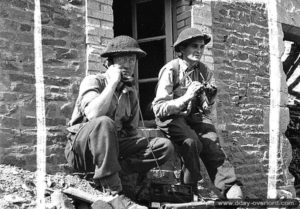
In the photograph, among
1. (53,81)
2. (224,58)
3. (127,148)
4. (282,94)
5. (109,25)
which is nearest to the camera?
(127,148)

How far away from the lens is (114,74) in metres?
4.39

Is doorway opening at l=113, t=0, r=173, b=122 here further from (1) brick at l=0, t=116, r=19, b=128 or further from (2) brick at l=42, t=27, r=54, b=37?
(1) brick at l=0, t=116, r=19, b=128

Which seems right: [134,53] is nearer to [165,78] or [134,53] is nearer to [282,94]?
[165,78]

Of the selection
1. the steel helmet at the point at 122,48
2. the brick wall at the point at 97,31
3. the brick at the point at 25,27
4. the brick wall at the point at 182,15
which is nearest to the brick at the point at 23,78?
the brick at the point at 25,27

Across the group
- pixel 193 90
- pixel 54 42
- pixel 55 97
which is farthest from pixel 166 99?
pixel 54 42

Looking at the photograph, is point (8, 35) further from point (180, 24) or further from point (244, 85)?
point (244, 85)

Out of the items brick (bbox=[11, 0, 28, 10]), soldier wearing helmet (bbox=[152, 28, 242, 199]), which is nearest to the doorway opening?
soldier wearing helmet (bbox=[152, 28, 242, 199])

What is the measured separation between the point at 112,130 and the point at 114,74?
0.57 metres

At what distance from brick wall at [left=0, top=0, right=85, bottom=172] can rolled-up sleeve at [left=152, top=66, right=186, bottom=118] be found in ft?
3.09

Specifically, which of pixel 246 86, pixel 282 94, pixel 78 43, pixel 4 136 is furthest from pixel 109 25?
pixel 282 94

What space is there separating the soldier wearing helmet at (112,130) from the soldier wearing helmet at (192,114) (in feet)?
Answer: 1.03

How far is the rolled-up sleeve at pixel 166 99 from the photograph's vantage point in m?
4.76

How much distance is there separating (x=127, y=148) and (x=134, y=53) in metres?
0.84

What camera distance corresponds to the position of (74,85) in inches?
210
